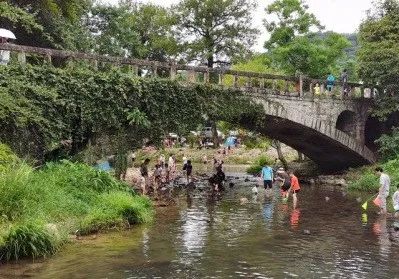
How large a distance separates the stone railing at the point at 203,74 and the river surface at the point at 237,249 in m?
6.70

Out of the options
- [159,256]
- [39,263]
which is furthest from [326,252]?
[39,263]

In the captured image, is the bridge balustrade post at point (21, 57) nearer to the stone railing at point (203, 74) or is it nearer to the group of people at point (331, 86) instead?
the stone railing at point (203, 74)

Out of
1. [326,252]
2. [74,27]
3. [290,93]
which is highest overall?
[74,27]

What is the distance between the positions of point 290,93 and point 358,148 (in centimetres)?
708

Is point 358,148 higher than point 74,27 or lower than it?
lower

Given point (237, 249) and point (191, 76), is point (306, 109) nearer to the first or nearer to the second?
point (191, 76)

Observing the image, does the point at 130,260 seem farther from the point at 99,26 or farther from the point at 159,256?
the point at 99,26

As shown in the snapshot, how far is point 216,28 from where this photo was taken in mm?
47844

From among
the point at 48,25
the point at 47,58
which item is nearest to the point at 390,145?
the point at 48,25

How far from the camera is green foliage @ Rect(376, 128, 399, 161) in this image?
33.5 meters

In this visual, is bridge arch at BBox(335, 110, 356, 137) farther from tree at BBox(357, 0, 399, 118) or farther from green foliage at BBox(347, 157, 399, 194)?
green foliage at BBox(347, 157, 399, 194)

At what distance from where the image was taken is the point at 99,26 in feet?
140

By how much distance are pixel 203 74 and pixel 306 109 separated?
668cm

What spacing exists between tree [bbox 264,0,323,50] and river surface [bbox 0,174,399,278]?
91.3 ft
